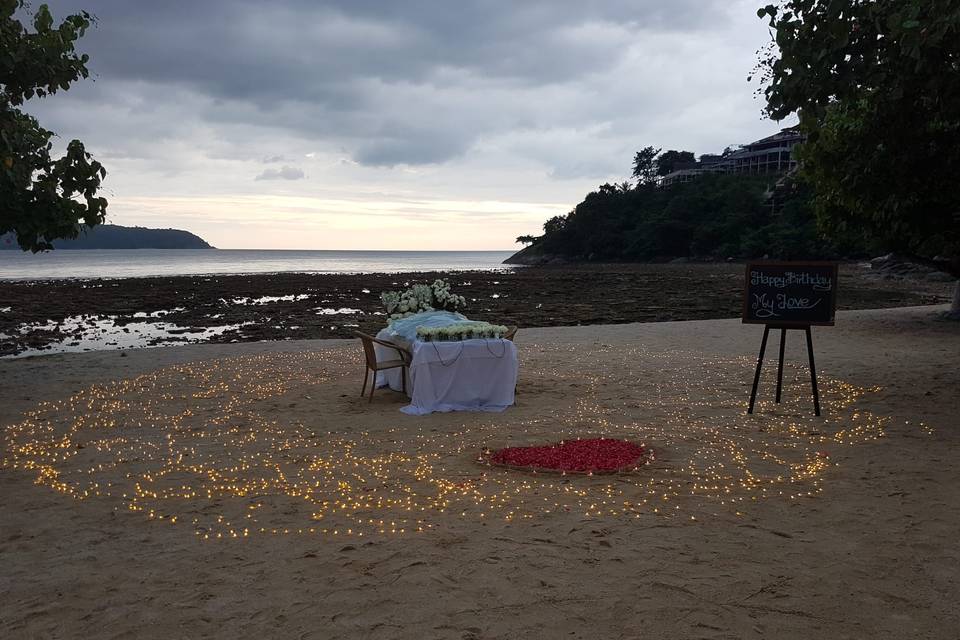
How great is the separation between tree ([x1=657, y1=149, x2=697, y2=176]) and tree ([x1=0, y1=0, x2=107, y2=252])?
116 meters

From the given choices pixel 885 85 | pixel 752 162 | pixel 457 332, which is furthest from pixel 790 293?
pixel 752 162

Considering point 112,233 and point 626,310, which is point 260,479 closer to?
point 626,310

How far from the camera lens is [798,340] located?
549 inches

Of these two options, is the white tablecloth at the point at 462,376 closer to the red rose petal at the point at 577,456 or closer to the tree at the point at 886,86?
the red rose petal at the point at 577,456

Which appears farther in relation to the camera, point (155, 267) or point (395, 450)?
point (155, 267)

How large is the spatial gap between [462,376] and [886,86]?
257 inches

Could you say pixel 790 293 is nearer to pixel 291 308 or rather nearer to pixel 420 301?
pixel 420 301

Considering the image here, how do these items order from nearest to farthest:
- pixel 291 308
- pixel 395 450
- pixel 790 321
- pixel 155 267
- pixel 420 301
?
pixel 395 450
pixel 790 321
pixel 420 301
pixel 291 308
pixel 155 267

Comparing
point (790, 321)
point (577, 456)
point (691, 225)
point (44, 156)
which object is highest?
point (691, 225)

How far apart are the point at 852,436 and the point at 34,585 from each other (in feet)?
22.7

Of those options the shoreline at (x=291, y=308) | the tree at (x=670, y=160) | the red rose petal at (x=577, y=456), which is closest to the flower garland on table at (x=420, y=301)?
the shoreline at (x=291, y=308)

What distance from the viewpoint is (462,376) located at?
807 cm

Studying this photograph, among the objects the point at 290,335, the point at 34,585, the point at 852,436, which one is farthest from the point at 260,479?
the point at 290,335

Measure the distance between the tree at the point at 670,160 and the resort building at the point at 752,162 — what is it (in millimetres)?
3406
